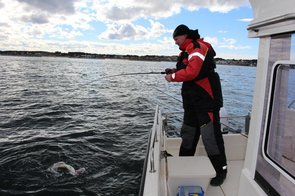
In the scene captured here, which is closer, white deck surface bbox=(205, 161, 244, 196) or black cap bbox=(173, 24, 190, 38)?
white deck surface bbox=(205, 161, 244, 196)

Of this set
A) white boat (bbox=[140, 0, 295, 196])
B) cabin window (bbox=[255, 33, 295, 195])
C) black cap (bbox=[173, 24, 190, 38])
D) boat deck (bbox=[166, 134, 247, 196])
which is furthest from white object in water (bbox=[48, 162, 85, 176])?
cabin window (bbox=[255, 33, 295, 195])

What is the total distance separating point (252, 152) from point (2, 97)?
2221 centimetres

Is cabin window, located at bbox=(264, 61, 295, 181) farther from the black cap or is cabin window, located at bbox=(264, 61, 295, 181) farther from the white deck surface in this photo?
the black cap

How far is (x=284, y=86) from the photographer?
202 centimetres

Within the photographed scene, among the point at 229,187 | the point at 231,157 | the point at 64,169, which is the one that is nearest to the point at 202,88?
the point at 229,187

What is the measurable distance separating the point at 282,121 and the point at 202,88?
190 centimetres

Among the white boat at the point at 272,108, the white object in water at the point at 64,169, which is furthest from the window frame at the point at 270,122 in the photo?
the white object in water at the point at 64,169

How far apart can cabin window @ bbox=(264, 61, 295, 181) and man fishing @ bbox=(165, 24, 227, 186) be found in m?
1.68

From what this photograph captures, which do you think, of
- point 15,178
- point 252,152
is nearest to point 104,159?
point 15,178

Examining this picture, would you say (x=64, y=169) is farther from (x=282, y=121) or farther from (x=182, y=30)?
(x=282, y=121)

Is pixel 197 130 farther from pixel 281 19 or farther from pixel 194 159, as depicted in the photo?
pixel 281 19

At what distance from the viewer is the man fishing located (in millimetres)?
3787

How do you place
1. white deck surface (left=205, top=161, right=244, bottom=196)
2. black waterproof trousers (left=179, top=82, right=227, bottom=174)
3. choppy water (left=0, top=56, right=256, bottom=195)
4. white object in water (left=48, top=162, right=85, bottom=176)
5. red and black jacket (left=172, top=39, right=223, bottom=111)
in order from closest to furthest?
1. red and black jacket (left=172, top=39, right=223, bottom=111)
2. white deck surface (left=205, top=161, right=244, bottom=196)
3. black waterproof trousers (left=179, top=82, right=227, bottom=174)
4. choppy water (left=0, top=56, right=256, bottom=195)
5. white object in water (left=48, top=162, right=85, bottom=176)

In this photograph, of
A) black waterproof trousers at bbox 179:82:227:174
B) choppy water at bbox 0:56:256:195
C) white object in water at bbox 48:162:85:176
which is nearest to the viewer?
black waterproof trousers at bbox 179:82:227:174
